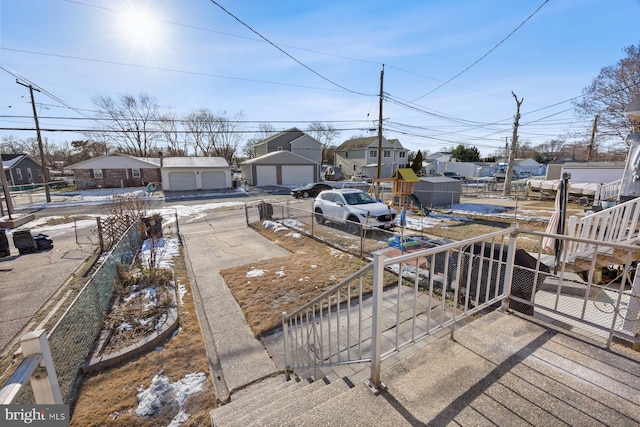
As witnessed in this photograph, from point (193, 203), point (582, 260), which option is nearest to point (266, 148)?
point (193, 203)

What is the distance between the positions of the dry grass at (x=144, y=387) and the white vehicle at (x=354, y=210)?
587 cm

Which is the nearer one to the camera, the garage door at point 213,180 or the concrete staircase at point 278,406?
the concrete staircase at point 278,406

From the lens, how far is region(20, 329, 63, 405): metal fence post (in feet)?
4.89

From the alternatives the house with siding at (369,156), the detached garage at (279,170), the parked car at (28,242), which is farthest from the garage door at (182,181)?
the house with siding at (369,156)

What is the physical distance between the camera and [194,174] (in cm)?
2702

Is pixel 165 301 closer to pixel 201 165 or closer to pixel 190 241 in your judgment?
pixel 190 241

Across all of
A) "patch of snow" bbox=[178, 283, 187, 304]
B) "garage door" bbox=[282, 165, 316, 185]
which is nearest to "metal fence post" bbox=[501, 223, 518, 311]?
"patch of snow" bbox=[178, 283, 187, 304]

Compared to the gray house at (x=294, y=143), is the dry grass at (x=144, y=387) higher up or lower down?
lower down

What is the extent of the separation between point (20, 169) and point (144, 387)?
44.4 metres

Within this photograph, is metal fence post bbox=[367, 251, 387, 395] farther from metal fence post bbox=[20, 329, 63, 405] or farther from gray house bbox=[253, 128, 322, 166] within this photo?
gray house bbox=[253, 128, 322, 166]

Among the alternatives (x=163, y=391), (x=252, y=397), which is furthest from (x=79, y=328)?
(x=252, y=397)

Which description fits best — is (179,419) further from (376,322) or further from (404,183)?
(404,183)

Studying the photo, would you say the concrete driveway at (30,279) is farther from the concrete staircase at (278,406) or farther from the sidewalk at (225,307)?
the concrete staircase at (278,406)

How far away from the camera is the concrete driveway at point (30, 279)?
4742 mm
